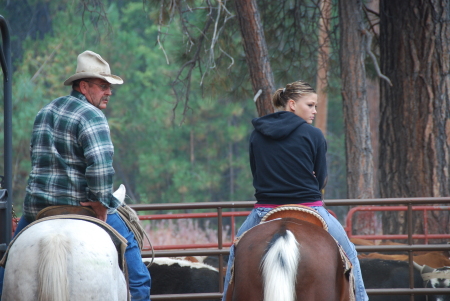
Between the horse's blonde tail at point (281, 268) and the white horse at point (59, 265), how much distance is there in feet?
3.06

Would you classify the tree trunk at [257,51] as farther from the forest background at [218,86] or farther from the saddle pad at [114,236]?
the saddle pad at [114,236]

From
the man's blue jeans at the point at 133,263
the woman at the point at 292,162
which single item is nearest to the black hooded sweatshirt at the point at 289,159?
the woman at the point at 292,162

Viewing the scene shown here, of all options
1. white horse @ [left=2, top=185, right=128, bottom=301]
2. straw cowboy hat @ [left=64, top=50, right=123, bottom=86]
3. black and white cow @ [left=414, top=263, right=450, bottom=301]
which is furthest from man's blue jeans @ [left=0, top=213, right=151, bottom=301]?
black and white cow @ [left=414, top=263, right=450, bottom=301]

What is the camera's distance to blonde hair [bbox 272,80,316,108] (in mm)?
3893

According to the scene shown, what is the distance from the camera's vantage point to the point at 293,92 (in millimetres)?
3908

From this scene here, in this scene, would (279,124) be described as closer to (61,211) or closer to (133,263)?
(133,263)

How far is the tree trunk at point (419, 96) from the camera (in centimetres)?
827

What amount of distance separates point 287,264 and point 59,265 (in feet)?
4.11

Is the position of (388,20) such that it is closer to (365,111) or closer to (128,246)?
(365,111)

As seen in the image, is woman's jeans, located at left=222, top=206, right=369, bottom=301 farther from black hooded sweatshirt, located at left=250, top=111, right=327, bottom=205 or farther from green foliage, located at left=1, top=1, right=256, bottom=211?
green foliage, located at left=1, top=1, right=256, bottom=211

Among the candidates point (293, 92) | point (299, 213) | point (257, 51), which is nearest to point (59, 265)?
point (299, 213)

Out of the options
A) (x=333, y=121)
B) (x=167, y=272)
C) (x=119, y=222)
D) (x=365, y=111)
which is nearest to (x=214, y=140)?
(x=333, y=121)

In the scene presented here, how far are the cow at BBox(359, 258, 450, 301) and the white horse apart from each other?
390cm

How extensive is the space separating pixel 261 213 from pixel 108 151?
1089 millimetres
